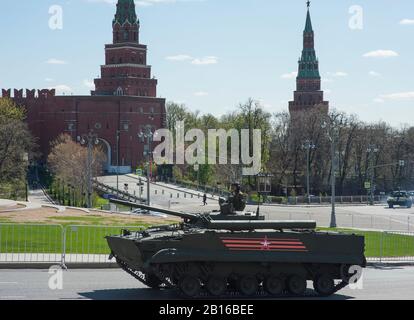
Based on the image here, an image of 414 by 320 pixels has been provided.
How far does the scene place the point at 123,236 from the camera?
19.0 meters

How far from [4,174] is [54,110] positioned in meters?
42.5

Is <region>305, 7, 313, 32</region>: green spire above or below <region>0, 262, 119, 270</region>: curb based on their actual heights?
above

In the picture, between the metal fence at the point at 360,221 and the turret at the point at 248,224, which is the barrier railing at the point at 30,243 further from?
the metal fence at the point at 360,221

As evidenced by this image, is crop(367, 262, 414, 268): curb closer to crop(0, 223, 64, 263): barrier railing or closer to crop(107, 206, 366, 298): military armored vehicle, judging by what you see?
crop(107, 206, 366, 298): military armored vehicle

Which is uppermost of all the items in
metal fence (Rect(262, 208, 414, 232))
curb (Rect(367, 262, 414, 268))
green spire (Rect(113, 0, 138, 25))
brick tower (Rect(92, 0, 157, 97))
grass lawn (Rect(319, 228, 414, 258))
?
green spire (Rect(113, 0, 138, 25))

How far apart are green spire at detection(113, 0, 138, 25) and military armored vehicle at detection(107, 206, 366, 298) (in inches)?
4113

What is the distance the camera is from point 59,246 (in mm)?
25938

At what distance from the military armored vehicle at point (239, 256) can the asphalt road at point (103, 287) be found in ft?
1.49

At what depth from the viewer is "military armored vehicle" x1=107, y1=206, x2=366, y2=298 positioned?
18016 millimetres

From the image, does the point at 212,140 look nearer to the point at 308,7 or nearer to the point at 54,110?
the point at 54,110

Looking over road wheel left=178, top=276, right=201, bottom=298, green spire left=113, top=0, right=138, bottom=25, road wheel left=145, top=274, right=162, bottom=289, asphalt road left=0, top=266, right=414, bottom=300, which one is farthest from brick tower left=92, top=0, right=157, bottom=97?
road wheel left=178, top=276, right=201, bottom=298

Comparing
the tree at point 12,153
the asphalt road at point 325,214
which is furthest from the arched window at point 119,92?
the tree at point 12,153

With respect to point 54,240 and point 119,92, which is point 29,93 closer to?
point 119,92
